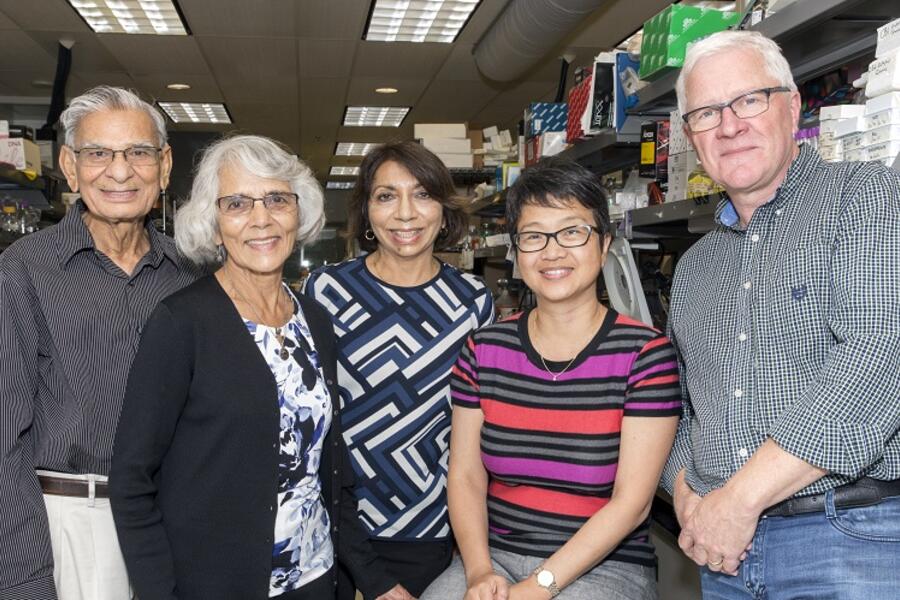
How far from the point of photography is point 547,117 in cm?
438

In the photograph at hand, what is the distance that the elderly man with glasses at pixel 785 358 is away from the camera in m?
1.40

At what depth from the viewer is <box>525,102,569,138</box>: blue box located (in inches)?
170

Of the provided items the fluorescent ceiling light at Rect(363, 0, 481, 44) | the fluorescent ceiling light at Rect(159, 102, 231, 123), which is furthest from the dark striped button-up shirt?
the fluorescent ceiling light at Rect(159, 102, 231, 123)

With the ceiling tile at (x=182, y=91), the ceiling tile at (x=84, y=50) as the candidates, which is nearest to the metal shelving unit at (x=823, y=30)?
the ceiling tile at (x=84, y=50)

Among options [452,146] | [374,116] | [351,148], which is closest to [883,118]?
[452,146]

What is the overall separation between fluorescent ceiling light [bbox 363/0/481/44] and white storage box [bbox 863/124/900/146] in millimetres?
4473

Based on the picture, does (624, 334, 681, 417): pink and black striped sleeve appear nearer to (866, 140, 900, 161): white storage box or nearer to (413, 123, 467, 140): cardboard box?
(866, 140, 900, 161): white storage box

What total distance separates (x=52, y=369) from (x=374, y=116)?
8.07 m

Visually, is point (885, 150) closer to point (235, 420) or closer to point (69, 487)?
point (235, 420)

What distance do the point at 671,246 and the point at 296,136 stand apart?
25.4ft

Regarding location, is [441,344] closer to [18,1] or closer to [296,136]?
[18,1]

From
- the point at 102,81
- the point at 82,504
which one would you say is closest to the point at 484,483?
the point at 82,504

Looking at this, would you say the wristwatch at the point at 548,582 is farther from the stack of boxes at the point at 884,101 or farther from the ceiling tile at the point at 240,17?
the ceiling tile at the point at 240,17

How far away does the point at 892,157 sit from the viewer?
5.32 feet
